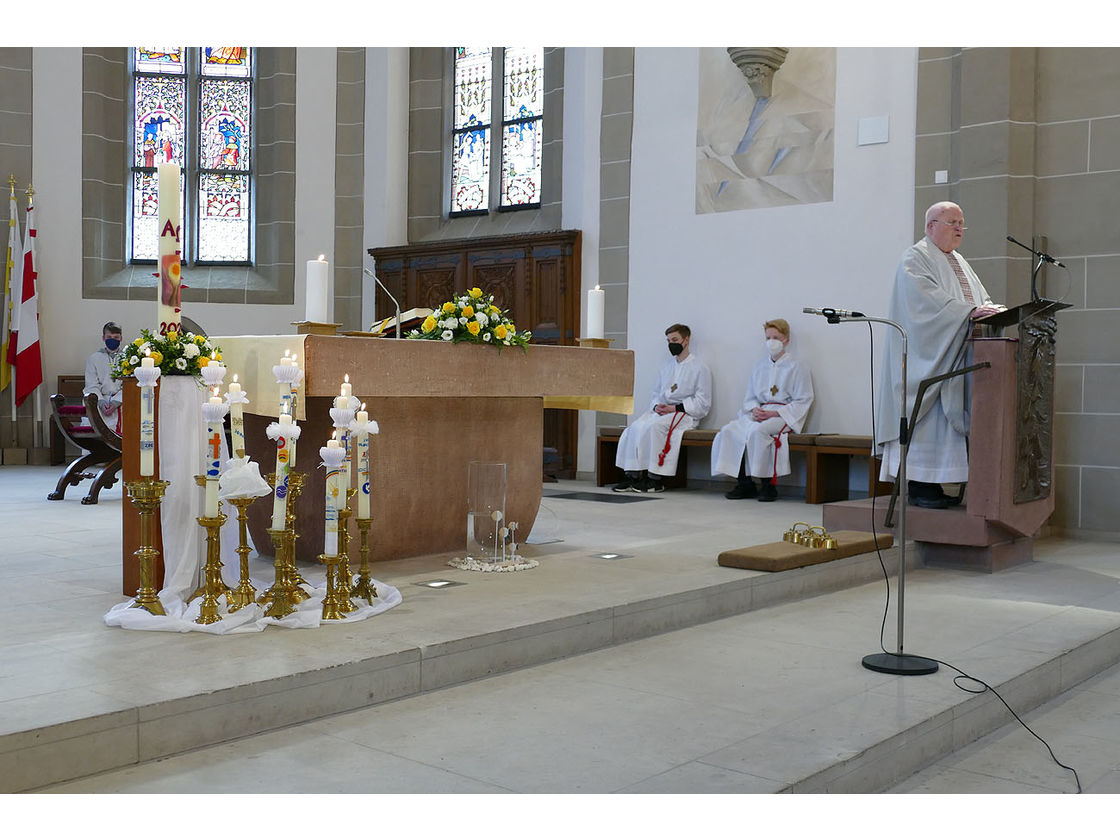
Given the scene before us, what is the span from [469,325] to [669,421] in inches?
181

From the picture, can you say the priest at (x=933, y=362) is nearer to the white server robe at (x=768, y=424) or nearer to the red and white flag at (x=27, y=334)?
the white server robe at (x=768, y=424)

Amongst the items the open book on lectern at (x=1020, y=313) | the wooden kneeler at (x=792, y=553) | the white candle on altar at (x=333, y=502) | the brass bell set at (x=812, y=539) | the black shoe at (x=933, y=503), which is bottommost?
the wooden kneeler at (x=792, y=553)

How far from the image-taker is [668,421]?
948cm

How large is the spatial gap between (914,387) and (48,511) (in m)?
5.50

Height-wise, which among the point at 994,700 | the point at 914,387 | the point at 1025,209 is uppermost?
the point at 1025,209

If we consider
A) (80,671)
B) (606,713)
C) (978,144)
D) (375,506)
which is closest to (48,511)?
(375,506)

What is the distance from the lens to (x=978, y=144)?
7.61 meters

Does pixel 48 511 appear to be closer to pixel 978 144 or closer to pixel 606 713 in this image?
pixel 606 713

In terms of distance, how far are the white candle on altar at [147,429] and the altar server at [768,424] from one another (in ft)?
18.2

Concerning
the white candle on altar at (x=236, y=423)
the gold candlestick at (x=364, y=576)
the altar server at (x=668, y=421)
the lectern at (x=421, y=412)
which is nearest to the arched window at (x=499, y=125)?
the altar server at (x=668, y=421)

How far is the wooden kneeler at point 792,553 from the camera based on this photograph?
17.1ft

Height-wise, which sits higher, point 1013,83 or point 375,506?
point 1013,83

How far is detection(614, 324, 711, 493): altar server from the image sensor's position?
9.41 meters

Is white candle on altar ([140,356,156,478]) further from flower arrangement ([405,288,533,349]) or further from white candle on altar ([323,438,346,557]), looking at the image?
flower arrangement ([405,288,533,349])
